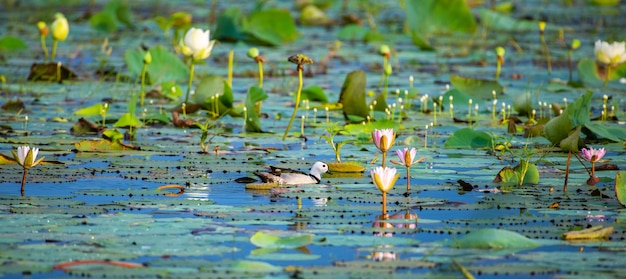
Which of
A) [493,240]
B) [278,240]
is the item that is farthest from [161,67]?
[493,240]

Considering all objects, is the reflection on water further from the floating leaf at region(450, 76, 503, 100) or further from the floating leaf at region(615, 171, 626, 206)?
the floating leaf at region(450, 76, 503, 100)

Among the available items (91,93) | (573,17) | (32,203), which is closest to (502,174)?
(32,203)

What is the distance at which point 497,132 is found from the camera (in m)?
6.99

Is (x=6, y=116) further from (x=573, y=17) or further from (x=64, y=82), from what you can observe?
(x=573, y=17)

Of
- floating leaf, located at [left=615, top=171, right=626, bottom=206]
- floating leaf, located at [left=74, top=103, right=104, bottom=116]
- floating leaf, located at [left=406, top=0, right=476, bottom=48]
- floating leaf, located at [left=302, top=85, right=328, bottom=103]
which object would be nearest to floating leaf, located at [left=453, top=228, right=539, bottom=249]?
floating leaf, located at [left=615, top=171, right=626, bottom=206]

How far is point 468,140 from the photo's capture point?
21.0 feet

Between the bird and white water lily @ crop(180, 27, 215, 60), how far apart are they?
221 centimetres

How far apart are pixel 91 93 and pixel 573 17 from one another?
827 centimetres

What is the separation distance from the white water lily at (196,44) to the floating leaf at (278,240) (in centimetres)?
342

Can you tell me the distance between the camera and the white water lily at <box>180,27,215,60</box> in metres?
7.25

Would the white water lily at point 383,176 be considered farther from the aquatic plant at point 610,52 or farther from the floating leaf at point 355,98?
the aquatic plant at point 610,52

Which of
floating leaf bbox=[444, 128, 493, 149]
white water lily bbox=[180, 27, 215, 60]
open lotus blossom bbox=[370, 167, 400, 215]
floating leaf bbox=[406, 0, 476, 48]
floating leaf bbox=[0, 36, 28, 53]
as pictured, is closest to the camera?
open lotus blossom bbox=[370, 167, 400, 215]

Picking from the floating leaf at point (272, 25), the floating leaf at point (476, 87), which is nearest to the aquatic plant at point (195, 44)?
the floating leaf at point (476, 87)

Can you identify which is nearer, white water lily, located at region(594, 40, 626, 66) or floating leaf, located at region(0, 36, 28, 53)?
white water lily, located at region(594, 40, 626, 66)
